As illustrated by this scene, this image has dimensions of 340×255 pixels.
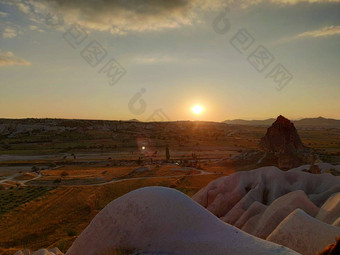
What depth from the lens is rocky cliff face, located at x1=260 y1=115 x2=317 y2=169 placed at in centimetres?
4959

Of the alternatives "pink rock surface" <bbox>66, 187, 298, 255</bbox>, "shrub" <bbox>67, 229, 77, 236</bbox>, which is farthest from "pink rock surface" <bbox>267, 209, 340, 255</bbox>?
"shrub" <bbox>67, 229, 77, 236</bbox>

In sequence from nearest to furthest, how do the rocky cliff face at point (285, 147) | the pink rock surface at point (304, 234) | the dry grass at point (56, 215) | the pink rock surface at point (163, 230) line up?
the pink rock surface at point (163, 230) < the pink rock surface at point (304, 234) < the dry grass at point (56, 215) < the rocky cliff face at point (285, 147)

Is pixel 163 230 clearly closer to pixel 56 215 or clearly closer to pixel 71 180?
pixel 56 215

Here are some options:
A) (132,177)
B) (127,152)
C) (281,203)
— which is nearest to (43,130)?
(127,152)

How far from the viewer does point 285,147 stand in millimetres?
52281

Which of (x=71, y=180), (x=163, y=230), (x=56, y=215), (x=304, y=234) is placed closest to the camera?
(x=163, y=230)

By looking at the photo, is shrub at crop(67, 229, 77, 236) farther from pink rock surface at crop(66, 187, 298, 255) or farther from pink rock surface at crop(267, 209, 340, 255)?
pink rock surface at crop(267, 209, 340, 255)

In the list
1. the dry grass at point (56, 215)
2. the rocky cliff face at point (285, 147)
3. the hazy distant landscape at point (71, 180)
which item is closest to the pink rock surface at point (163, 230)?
the dry grass at point (56, 215)

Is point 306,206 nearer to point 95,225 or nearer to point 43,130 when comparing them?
point 95,225

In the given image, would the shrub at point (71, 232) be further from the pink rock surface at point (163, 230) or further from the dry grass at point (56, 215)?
the pink rock surface at point (163, 230)

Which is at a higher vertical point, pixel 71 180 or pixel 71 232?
pixel 71 180

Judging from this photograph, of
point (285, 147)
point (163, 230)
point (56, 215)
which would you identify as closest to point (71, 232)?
point (56, 215)

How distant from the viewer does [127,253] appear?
982 cm

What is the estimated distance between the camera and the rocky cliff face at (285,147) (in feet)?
163
